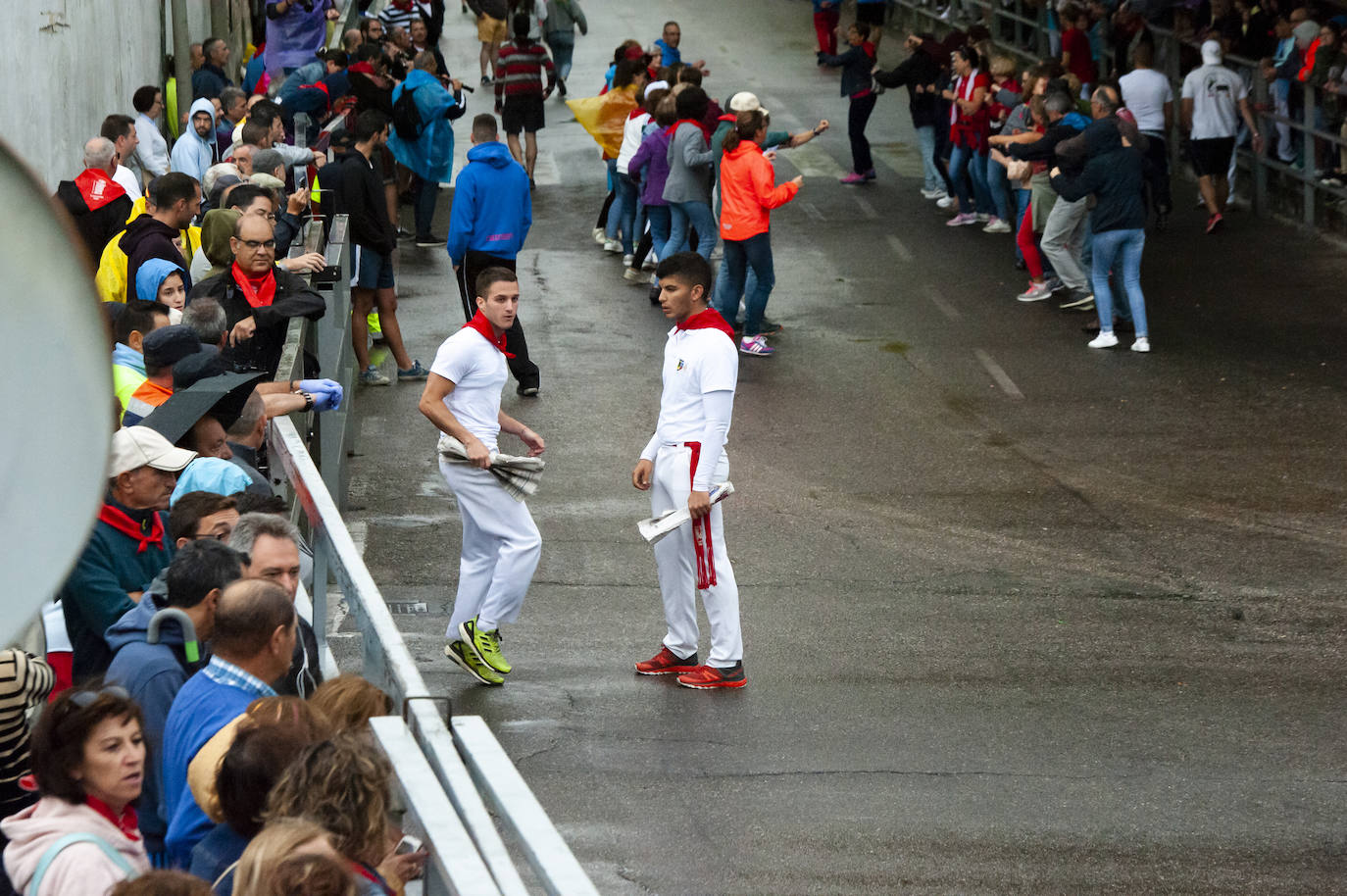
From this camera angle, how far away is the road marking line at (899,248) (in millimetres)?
17953

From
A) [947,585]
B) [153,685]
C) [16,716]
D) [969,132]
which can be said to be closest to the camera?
[153,685]

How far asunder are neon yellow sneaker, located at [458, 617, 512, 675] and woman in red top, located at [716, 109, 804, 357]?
249 inches

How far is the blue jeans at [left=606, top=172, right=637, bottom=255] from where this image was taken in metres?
16.9

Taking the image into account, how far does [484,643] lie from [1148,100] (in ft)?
42.3

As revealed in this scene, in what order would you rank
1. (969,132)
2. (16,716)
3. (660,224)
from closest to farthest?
(16,716)
(660,224)
(969,132)

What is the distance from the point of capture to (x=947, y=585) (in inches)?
372

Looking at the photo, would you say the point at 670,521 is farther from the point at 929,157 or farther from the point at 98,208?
the point at 929,157

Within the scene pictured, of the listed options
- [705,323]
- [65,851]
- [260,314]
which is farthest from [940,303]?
[65,851]

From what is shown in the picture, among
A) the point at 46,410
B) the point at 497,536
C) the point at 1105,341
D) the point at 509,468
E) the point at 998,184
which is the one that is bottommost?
the point at 1105,341

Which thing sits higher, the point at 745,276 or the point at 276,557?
the point at 276,557

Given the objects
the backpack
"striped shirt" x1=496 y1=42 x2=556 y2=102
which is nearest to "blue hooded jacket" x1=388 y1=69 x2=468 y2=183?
the backpack

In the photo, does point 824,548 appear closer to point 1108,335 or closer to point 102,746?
point 1108,335

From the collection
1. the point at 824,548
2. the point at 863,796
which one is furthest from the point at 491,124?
the point at 863,796

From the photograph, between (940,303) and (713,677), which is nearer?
(713,677)
